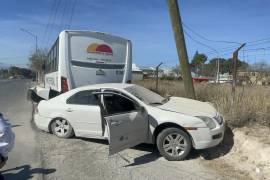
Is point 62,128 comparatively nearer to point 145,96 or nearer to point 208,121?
point 145,96

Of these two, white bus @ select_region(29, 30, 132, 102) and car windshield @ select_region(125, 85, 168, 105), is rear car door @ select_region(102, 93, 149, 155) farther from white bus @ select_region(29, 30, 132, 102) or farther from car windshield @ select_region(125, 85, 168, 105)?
white bus @ select_region(29, 30, 132, 102)

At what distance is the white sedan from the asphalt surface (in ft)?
1.03

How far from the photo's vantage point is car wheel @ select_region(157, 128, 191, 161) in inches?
284

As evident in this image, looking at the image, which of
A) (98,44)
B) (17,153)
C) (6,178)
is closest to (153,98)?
(17,153)

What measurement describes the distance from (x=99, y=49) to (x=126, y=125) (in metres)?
6.13

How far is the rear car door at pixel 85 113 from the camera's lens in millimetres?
8445

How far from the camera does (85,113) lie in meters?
8.59

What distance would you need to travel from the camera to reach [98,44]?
12648mm

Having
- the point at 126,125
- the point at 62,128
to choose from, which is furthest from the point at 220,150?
the point at 62,128

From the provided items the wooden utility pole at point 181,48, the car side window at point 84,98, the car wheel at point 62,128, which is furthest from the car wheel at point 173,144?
the wooden utility pole at point 181,48

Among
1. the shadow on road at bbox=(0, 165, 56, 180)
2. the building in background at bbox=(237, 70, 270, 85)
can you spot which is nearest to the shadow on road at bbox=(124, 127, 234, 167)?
the shadow on road at bbox=(0, 165, 56, 180)

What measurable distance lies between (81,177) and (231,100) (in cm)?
457

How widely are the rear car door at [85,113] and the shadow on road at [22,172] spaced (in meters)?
1.99

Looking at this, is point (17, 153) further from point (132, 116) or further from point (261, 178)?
point (261, 178)
